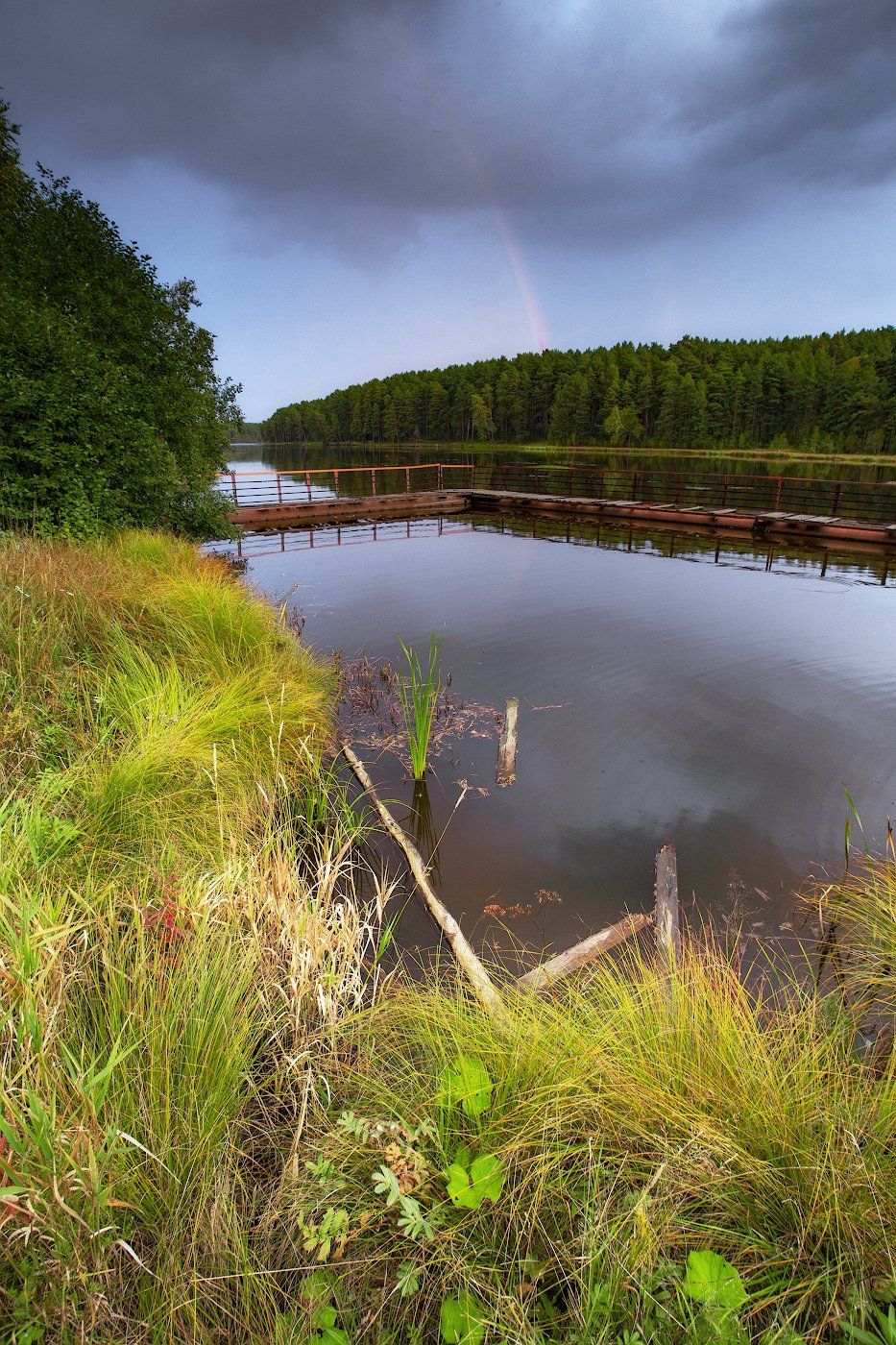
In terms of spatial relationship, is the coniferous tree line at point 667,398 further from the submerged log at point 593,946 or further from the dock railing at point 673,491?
the submerged log at point 593,946

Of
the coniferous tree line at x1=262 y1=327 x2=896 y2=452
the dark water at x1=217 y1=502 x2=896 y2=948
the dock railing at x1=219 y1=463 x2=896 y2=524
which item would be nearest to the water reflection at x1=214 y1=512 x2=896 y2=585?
the dark water at x1=217 y1=502 x2=896 y2=948

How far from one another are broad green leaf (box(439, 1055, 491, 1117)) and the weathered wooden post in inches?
54.4

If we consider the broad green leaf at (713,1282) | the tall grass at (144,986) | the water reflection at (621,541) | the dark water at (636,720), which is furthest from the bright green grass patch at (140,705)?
the water reflection at (621,541)

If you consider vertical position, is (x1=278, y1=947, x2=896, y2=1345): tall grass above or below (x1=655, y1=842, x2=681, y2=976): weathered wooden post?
above

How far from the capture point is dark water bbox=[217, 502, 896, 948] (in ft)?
12.8

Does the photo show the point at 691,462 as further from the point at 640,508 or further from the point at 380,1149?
the point at 380,1149

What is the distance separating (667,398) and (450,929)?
9190 centimetres

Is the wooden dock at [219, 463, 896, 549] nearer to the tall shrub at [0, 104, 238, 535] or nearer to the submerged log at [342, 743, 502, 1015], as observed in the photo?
the tall shrub at [0, 104, 238, 535]

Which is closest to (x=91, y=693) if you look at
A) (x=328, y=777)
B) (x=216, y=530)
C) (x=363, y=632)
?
(x=328, y=777)

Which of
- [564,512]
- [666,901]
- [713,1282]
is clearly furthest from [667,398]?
[713,1282]

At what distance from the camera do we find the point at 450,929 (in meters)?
3.03

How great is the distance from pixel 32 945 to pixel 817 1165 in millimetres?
1753

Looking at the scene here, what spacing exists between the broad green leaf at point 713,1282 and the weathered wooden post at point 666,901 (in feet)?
4.98

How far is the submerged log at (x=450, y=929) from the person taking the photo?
78.9 inches
